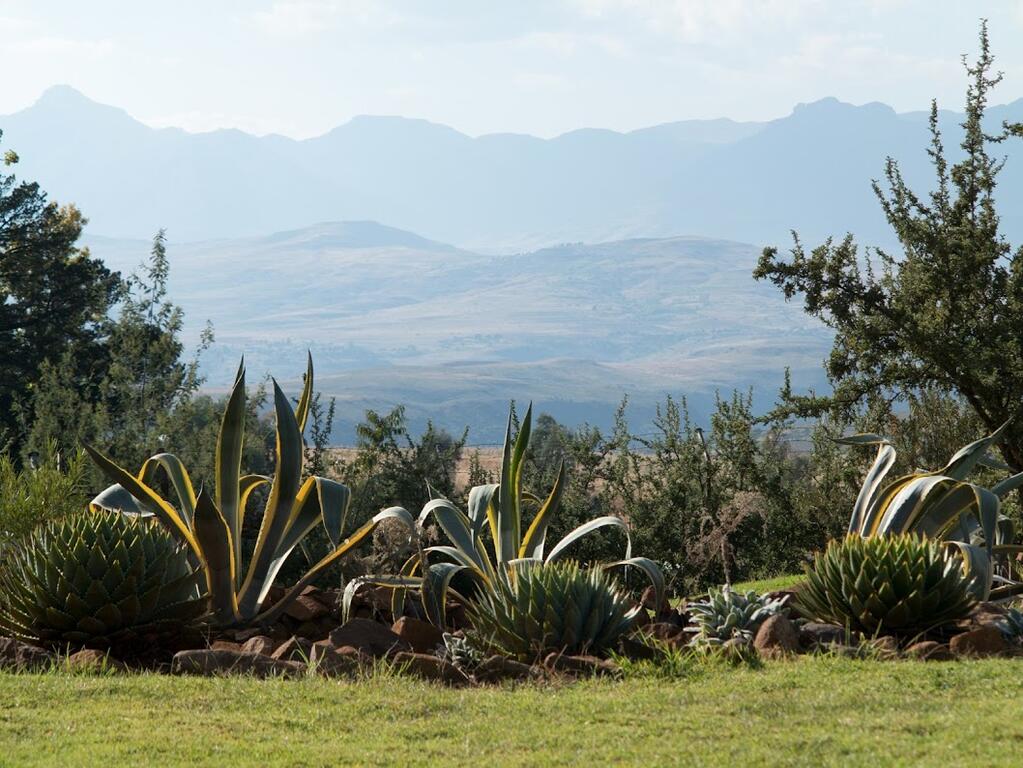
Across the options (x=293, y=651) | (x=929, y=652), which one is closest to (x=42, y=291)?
(x=293, y=651)

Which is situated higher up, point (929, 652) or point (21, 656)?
point (929, 652)

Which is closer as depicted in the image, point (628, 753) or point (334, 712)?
point (628, 753)

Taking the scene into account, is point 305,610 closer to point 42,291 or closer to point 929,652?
point 929,652

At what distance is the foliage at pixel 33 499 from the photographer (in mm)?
11094

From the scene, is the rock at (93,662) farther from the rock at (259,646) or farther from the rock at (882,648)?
the rock at (882,648)

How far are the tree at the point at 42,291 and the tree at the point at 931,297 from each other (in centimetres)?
2046

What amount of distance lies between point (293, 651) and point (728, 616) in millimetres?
2746

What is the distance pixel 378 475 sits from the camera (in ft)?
62.4

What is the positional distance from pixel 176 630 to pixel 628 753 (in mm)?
4051

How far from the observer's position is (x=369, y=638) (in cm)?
805

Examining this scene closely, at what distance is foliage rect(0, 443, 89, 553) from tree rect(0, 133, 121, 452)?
19543mm

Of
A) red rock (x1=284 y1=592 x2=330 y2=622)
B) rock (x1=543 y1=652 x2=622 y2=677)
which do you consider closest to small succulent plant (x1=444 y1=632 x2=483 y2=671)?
rock (x1=543 y1=652 x2=622 y2=677)

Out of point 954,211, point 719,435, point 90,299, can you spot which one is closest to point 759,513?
point 719,435

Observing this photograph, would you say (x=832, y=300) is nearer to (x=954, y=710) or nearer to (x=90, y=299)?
(x=954, y=710)
